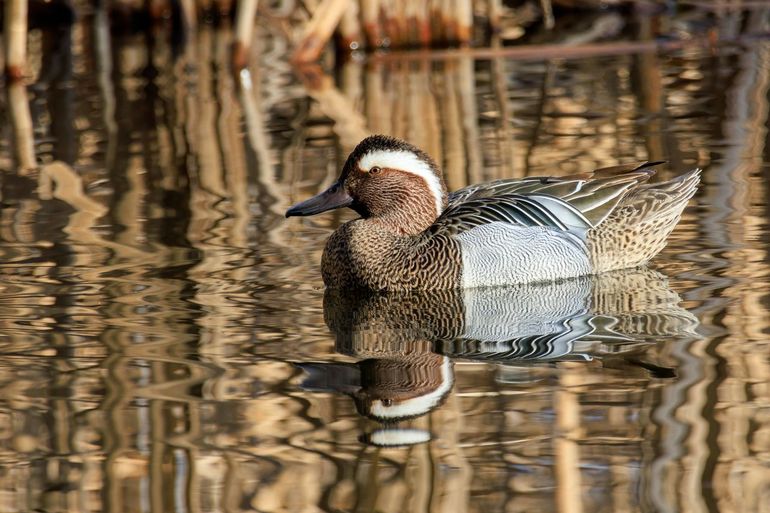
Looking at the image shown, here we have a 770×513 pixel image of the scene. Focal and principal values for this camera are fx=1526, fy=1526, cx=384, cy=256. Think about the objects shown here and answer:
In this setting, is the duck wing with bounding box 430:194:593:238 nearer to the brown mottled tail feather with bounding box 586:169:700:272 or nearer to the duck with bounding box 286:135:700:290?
the duck with bounding box 286:135:700:290

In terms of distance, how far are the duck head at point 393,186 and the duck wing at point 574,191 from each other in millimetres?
147

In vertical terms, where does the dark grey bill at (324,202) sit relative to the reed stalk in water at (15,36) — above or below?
below

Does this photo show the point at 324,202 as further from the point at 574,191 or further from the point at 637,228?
the point at 637,228

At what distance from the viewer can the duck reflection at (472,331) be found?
583 centimetres

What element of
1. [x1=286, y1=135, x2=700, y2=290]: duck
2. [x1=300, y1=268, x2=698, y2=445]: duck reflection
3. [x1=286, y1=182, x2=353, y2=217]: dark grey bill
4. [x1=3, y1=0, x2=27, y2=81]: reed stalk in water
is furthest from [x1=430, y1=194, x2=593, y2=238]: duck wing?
[x1=3, y1=0, x2=27, y2=81]: reed stalk in water

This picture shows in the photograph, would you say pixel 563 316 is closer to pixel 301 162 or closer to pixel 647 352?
pixel 647 352

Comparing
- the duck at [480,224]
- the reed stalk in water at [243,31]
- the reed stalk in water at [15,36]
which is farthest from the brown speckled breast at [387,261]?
the reed stalk in water at [243,31]

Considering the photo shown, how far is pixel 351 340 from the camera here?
6.63m

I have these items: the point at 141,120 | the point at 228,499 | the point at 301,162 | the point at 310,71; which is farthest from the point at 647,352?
A: the point at 310,71

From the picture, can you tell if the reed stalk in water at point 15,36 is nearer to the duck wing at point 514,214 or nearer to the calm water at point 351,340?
the calm water at point 351,340

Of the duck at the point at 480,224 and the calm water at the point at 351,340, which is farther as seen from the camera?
the duck at the point at 480,224

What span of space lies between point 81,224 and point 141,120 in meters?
4.27

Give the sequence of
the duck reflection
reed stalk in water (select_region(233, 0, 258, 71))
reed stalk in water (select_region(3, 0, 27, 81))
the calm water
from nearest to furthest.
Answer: the calm water
the duck reflection
reed stalk in water (select_region(3, 0, 27, 81))
reed stalk in water (select_region(233, 0, 258, 71))

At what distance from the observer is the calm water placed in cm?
482
